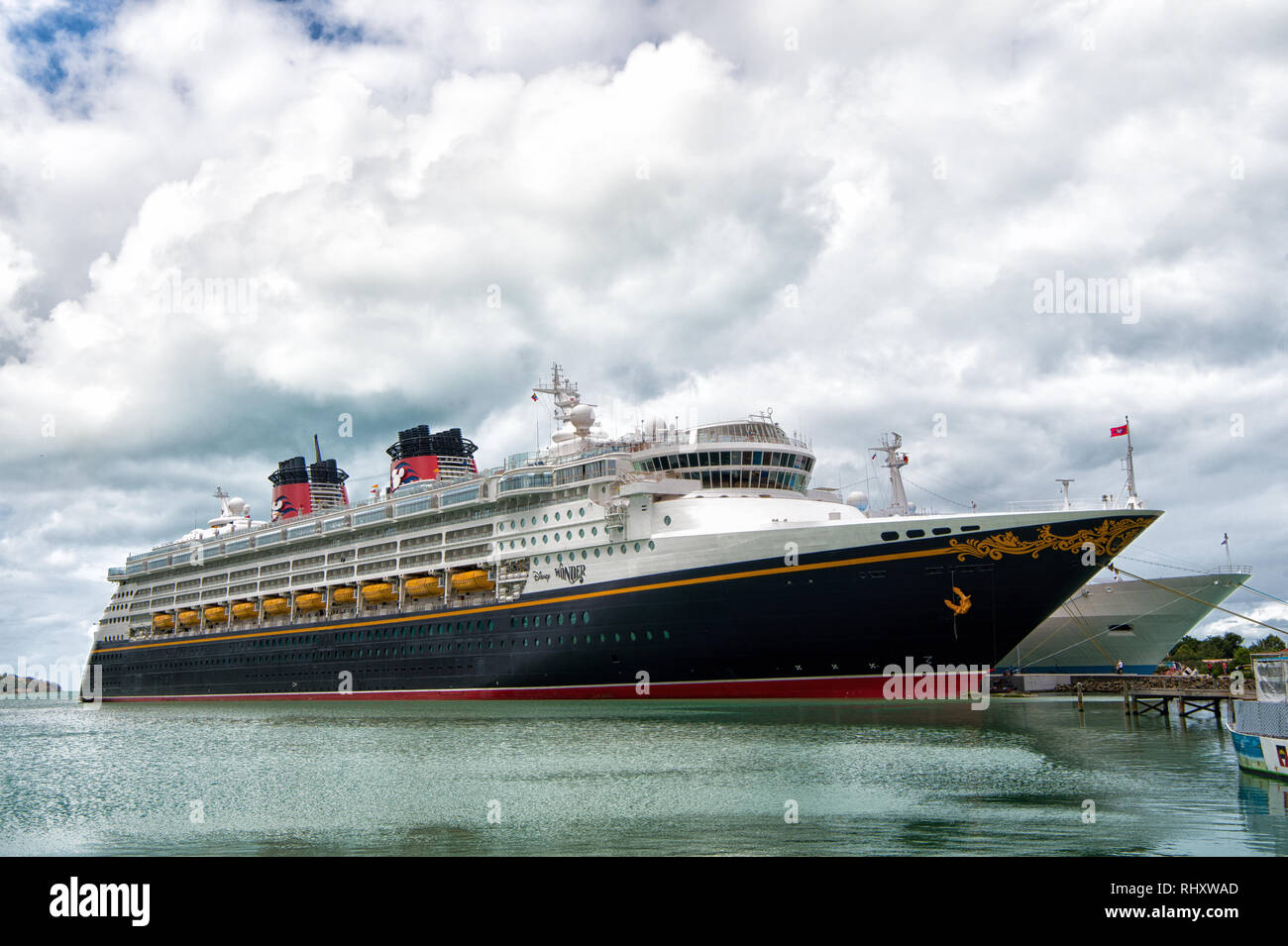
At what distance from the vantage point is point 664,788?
21.2 m

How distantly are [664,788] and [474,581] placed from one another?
96.4 ft

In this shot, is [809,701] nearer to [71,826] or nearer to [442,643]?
[442,643]

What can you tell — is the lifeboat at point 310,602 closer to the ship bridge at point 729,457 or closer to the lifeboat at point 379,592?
the lifeboat at point 379,592

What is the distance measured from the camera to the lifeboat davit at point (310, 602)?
61.5m

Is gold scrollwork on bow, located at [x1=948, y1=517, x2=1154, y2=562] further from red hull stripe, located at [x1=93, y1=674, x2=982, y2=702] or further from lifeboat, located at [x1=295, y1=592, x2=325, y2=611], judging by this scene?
lifeboat, located at [x1=295, y1=592, x2=325, y2=611]

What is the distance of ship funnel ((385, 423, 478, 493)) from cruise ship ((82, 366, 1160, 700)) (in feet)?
0.34

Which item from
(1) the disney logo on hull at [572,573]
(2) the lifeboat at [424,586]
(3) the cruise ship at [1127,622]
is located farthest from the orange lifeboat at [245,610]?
(3) the cruise ship at [1127,622]

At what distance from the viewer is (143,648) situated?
7769 centimetres

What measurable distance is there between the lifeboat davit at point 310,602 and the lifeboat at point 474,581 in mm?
16021

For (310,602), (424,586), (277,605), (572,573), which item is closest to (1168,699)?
(572,573)

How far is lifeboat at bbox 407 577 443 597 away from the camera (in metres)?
52.6
